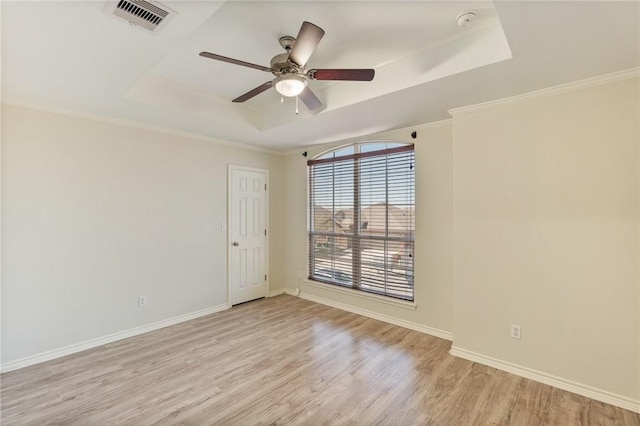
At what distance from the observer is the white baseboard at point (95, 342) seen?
270 cm

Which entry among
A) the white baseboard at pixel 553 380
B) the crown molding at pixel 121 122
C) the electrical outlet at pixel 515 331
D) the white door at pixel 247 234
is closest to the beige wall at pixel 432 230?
the white baseboard at pixel 553 380

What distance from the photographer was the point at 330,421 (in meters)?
2.01

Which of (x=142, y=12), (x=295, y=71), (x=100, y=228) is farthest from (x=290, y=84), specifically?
(x=100, y=228)

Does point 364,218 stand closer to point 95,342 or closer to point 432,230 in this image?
point 432,230

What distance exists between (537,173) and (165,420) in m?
3.52

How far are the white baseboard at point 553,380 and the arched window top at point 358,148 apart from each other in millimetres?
2480

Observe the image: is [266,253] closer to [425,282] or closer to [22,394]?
[425,282]

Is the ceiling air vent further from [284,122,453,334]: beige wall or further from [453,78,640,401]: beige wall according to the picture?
[284,122,453,334]: beige wall

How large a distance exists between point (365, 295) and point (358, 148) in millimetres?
2094

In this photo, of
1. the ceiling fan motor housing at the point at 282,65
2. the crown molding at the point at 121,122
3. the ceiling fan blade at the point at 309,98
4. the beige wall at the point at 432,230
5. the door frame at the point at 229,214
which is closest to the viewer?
the ceiling fan motor housing at the point at 282,65

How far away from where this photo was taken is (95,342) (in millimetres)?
3129

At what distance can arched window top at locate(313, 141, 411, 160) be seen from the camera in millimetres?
3838

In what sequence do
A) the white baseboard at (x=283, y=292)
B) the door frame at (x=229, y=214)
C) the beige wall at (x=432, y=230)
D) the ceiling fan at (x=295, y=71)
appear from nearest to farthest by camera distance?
the ceiling fan at (x=295, y=71), the beige wall at (x=432, y=230), the door frame at (x=229, y=214), the white baseboard at (x=283, y=292)

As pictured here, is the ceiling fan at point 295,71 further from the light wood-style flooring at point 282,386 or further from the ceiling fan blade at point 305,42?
the light wood-style flooring at point 282,386
